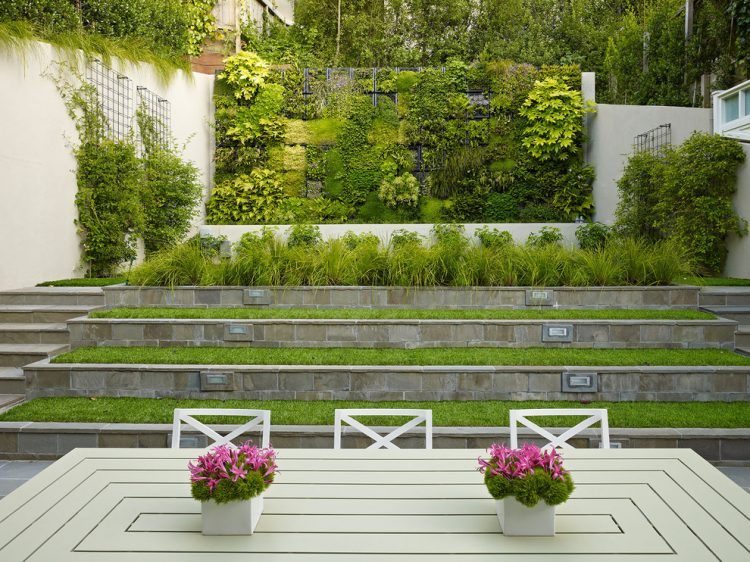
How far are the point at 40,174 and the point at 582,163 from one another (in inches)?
355

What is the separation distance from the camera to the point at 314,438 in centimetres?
454

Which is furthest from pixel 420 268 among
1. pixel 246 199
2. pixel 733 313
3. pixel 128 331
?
pixel 246 199

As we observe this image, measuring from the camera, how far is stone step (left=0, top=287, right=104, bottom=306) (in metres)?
7.16

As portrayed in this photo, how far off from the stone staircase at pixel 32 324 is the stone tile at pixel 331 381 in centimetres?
248

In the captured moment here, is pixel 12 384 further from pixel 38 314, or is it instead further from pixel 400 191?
pixel 400 191

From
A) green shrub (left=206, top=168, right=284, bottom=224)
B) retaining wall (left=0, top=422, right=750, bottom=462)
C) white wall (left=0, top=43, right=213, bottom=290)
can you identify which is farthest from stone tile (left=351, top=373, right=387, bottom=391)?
green shrub (left=206, top=168, right=284, bottom=224)

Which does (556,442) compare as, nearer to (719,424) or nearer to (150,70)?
(719,424)

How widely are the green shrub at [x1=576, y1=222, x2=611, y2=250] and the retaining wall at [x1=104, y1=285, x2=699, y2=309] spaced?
10.5ft

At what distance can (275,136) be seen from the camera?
12273 millimetres

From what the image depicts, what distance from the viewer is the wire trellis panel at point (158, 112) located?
10203 millimetres

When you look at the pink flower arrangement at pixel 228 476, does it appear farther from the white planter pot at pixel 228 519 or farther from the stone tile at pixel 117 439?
the stone tile at pixel 117 439

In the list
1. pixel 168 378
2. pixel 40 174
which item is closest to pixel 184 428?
pixel 168 378

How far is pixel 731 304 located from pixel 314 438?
5.08m

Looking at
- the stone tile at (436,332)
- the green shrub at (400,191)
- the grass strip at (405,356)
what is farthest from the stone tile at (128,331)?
the green shrub at (400,191)
